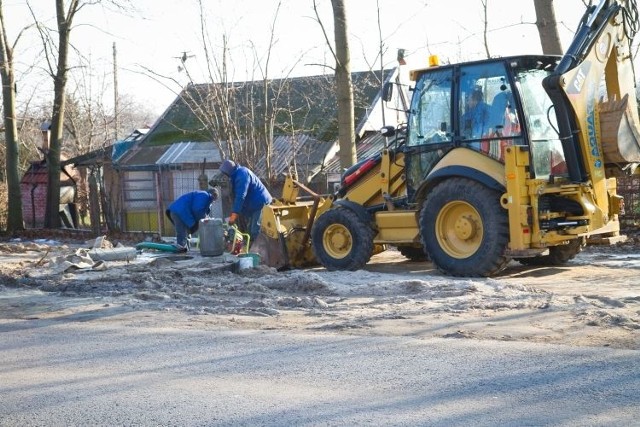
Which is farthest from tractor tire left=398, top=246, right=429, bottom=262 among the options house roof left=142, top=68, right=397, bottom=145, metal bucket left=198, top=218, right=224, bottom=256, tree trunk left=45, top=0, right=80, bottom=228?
tree trunk left=45, top=0, right=80, bottom=228

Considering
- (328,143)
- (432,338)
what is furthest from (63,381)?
(328,143)

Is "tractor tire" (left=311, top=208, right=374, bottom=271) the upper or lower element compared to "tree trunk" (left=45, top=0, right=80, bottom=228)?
lower

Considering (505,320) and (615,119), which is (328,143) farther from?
(505,320)

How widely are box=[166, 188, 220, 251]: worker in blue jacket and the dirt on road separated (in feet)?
8.79

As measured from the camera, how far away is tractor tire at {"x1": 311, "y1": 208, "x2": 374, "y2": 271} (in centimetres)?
1298

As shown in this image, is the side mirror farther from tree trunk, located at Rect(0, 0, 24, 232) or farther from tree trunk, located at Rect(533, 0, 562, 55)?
tree trunk, located at Rect(0, 0, 24, 232)

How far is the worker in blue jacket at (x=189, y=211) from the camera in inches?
672

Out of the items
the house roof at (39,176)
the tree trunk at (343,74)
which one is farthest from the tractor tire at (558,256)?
the house roof at (39,176)

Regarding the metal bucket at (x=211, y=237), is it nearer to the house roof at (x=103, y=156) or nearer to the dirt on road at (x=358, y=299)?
the dirt on road at (x=358, y=299)

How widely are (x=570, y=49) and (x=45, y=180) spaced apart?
22.7 m

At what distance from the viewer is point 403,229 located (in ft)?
41.7

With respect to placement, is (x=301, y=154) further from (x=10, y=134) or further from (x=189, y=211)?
(x=189, y=211)

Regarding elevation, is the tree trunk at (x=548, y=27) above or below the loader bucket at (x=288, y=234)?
above

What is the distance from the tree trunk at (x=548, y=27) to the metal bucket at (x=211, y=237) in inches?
261
